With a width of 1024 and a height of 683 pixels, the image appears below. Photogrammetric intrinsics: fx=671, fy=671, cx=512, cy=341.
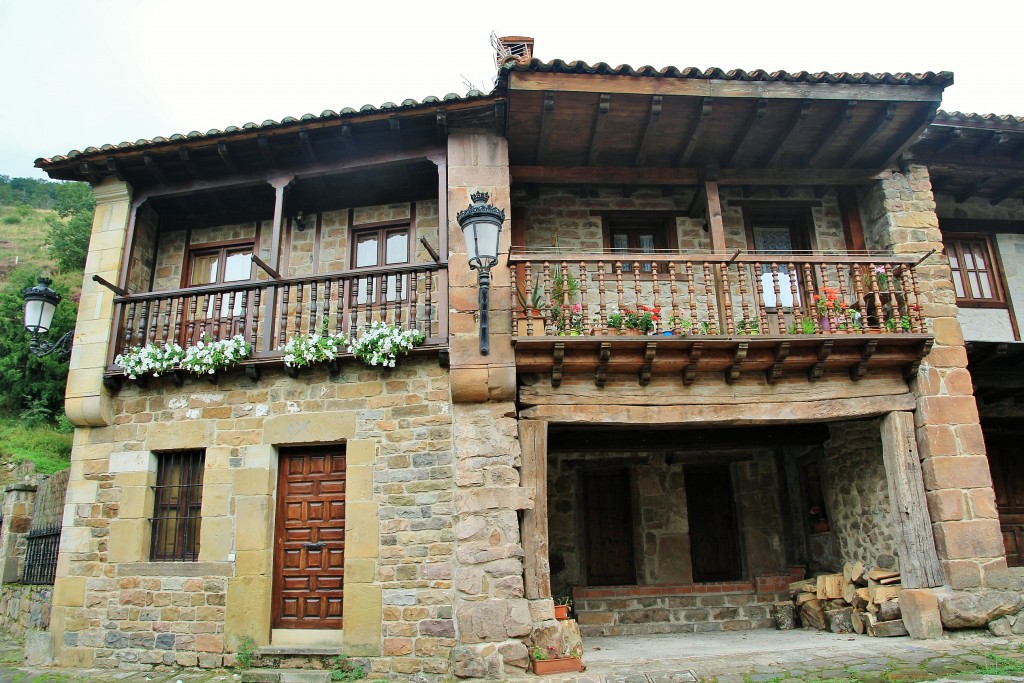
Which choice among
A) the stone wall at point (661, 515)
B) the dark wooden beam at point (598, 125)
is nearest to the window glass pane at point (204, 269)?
the dark wooden beam at point (598, 125)

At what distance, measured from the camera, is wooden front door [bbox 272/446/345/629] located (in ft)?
21.4

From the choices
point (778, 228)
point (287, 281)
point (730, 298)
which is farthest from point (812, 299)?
point (287, 281)

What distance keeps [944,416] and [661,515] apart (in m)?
3.57

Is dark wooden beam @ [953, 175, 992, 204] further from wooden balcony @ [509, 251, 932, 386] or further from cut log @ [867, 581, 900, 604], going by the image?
cut log @ [867, 581, 900, 604]

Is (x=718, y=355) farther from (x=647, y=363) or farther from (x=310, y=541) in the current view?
(x=310, y=541)

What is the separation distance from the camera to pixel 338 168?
7500 mm

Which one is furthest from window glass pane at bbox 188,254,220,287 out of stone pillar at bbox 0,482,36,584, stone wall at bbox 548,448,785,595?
stone wall at bbox 548,448,785,595

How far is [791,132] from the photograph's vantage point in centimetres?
728

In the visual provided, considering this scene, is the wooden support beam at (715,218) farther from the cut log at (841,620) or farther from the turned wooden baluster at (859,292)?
the cut log at (841,620)

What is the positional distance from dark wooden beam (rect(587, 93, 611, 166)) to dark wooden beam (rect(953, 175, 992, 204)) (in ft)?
15.7

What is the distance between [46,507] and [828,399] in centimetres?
1018

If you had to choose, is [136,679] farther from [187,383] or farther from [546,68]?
[546,68]

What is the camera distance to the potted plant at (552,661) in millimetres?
5688

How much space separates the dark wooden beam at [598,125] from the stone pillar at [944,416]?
11.0 ft
